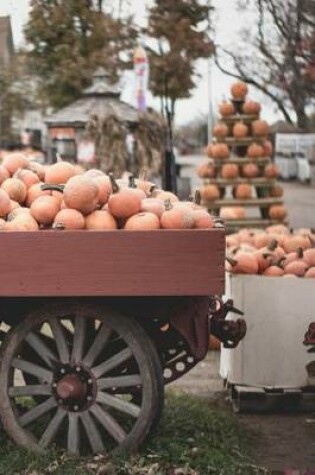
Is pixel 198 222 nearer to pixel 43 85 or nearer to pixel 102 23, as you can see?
pixel 102 23

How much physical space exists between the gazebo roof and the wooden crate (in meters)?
15.4

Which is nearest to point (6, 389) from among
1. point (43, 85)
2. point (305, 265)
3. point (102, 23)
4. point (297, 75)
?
point (305, 265)

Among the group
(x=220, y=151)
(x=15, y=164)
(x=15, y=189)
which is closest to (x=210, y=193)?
(x=220, y=151)

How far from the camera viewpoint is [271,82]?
19938mm

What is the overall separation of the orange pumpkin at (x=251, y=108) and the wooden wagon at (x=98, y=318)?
28.8ft

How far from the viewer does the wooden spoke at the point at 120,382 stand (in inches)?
175

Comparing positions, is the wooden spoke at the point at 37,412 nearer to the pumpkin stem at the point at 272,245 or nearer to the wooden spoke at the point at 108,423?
the wooden spoke at the point at 108,423

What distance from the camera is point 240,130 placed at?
13141 mm

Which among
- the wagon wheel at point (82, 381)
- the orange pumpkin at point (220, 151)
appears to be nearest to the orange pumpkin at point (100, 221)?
the wagon wheel at point (82, 381)

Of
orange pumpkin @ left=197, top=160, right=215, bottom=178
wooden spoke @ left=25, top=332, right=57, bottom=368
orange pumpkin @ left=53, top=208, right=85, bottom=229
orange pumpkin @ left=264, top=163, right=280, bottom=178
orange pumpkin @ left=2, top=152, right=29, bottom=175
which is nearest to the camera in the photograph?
orange pumpkin @ left=53, top=208, right=85, bottom=229

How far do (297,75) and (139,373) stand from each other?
9.14 meters

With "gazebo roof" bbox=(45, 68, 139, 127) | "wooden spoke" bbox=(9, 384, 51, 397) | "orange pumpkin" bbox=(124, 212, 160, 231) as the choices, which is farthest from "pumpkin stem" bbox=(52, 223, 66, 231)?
"gazebo roof" bbox=(45, 68, 139, 127)

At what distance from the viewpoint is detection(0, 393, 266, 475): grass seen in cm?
434

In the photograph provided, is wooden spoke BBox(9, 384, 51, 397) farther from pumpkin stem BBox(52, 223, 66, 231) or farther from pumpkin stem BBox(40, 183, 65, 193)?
pumpkin stem BBox(40, 183, 65, 193)
